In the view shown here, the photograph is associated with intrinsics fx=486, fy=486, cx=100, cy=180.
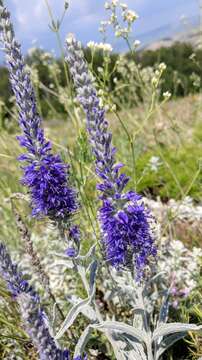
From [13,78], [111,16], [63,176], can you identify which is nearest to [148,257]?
[63,176]

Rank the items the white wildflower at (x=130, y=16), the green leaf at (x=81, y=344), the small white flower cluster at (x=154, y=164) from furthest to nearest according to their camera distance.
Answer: the small white flower cluster at (x=154, y=164), the white wildflower at (x=130, y=16), the green leaf at (x=81, y=344)

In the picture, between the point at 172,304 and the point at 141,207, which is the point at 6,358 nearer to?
the point at 172,304

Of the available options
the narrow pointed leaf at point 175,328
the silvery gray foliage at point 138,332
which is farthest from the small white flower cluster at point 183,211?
the narrow pointed leaf at point 175,328

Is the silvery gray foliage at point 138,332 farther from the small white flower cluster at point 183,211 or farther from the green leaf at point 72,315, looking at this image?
the small white flower cluster at point 183,211

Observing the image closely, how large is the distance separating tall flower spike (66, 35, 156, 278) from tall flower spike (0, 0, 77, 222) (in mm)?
224

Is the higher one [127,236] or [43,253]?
[127,236]

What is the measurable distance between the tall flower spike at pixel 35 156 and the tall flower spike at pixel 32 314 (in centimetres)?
27

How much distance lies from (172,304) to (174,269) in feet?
0.99

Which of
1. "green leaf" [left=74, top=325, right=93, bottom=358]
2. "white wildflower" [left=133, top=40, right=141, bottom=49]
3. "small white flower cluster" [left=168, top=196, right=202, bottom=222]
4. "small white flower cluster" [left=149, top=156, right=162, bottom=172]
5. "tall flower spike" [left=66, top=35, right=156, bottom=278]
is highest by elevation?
"white wildflower" [left=133, top=40, right=141, bottom=49]

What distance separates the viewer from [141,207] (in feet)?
6.21

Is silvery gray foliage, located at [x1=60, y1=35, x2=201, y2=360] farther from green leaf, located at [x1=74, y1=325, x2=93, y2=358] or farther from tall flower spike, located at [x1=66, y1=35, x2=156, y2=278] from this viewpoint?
tall flower spike, located at [x1=66, y1=35, x2=156, y2=278]

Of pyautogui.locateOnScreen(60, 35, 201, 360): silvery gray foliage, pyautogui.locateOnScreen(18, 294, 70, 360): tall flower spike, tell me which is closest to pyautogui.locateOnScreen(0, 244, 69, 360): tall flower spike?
pyautogui.locateOnScreen(18, 294, 70, 360): tall flower spike

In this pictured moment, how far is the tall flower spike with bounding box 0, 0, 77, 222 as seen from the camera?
1.74m

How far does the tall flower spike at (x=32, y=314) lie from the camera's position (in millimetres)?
1557
